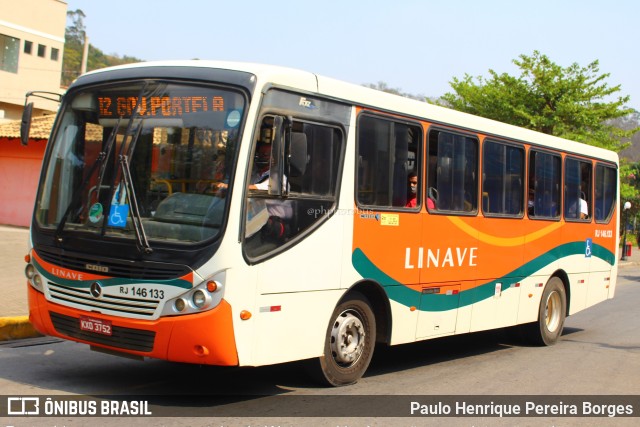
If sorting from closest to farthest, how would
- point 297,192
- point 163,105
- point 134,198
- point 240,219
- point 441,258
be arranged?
point 240,219 < point 134,198 < point 163,105 < point 297,192 < point 441,258

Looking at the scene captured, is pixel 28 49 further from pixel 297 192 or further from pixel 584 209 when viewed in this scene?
pixel 297 192

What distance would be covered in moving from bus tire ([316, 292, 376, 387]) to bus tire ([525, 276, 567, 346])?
14.9 feet

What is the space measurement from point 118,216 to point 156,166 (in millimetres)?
528

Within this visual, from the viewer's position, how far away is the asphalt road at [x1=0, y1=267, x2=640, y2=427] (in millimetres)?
6508

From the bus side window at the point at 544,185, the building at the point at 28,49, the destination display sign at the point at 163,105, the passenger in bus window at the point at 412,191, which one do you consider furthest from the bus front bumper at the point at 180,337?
the building at the point at 28,49

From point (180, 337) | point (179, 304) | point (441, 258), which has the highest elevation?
point (441, 258)

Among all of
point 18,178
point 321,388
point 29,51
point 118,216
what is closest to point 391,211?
point 321,388

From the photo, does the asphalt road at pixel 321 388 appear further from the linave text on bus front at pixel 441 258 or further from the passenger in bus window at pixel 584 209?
the passenger in bus window at pixel 584 209

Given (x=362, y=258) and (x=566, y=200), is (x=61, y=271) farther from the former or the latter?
(x=566, y=200)

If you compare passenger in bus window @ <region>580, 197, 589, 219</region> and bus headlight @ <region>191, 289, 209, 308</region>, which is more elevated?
passenger in bus window @ <region>580, 197, 589, 219</region>

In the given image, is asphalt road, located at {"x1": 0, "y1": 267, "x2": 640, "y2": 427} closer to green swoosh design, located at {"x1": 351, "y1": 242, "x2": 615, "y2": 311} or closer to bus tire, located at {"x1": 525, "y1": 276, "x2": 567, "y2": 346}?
bus tire, located at {"x1": 525, "y1": 276, "x2": 567, "y2": 346}

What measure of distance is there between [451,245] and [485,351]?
2.48 metres

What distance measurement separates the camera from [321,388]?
25.1ft

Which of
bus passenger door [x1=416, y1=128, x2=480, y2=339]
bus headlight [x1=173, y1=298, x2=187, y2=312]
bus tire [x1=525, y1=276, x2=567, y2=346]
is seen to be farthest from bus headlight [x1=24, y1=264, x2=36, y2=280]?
bus tire [x1=525, y1=276, x2=567, y2=346]
